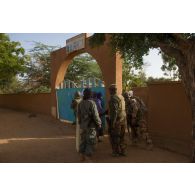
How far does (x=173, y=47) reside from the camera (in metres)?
7.14

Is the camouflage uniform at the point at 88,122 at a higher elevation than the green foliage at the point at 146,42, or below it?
below

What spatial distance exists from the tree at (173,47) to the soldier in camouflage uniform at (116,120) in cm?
100

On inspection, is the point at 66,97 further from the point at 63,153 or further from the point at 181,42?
the point at 181,42

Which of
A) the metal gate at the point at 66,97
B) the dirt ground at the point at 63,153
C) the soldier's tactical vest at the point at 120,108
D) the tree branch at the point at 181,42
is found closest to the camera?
the tree branch at the point at 181,42

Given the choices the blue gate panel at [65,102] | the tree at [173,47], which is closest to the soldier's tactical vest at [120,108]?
the tree at [173,47]

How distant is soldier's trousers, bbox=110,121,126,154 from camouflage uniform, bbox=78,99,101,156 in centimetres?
67

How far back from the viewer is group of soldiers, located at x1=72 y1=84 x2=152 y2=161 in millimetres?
7164

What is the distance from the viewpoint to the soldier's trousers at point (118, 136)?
7711mm

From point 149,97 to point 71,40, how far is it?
20.6 feet

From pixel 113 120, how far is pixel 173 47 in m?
2.08

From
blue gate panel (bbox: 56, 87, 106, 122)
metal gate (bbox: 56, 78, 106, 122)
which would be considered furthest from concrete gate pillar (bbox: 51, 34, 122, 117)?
blue gate panel (bbox: 56, 87, 106, 122)

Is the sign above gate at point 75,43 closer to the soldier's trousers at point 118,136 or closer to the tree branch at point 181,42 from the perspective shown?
the soldier's trousers at point 118,136

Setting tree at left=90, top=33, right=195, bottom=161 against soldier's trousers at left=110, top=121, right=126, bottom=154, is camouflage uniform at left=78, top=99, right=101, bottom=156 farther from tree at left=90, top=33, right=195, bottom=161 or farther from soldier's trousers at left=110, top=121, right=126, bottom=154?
tree at left=90, top=33, right=195, bottom=161

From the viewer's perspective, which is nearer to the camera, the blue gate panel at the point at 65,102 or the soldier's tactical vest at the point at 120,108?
the soldier's tactical vest at the point at 120,108
